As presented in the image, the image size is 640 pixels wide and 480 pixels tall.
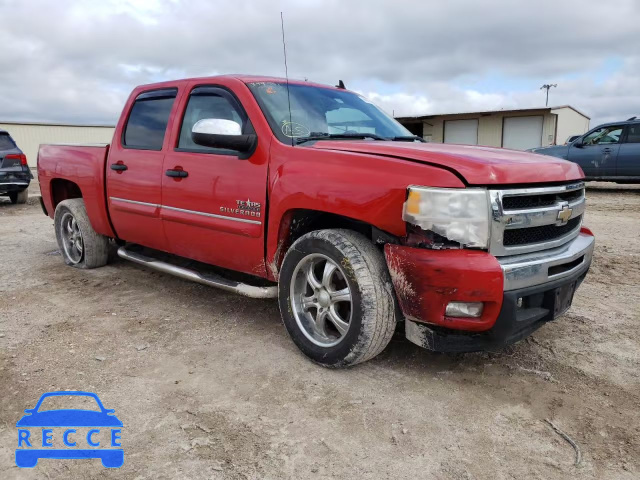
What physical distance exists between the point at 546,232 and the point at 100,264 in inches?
172

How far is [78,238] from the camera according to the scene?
17.2 feet

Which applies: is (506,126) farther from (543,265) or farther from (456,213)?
(456,213)

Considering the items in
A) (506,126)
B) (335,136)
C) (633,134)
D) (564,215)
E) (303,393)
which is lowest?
(303,393)

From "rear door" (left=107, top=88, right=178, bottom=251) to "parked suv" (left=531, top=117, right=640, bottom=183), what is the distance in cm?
1028

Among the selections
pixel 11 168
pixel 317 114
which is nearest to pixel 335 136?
pixel 317 114

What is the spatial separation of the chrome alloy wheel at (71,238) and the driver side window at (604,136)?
1157 cm

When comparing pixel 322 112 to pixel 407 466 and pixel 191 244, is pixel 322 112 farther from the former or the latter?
pixel 407 466

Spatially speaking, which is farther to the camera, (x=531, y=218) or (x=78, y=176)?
(x=78, y=176)

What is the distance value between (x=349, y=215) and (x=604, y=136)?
1171cm

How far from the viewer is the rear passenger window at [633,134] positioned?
11570 millimetres

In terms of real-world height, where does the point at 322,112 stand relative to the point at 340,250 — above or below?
above

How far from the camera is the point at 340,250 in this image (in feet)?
8.98

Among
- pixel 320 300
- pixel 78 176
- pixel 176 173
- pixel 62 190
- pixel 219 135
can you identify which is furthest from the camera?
pixel 62 190

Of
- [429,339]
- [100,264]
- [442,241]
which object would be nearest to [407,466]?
[429,339]
